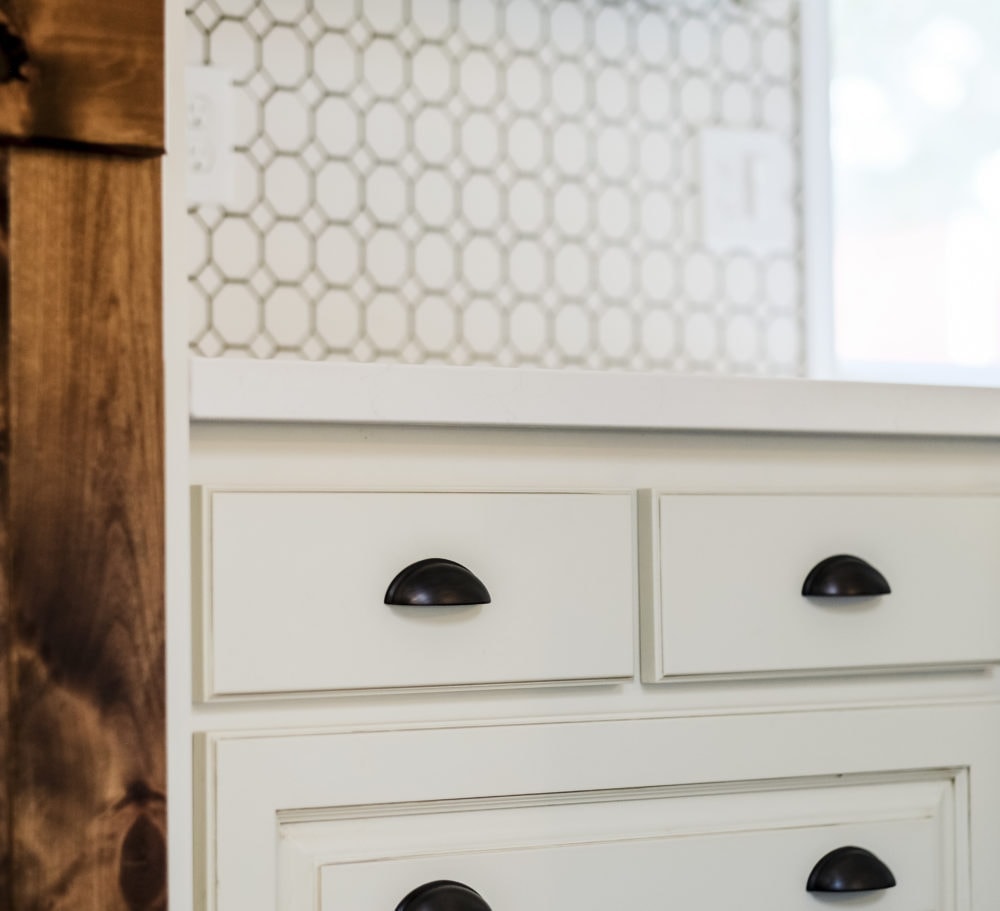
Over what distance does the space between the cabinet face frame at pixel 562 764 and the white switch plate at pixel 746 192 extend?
820 millimetres

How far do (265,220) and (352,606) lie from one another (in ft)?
2.41

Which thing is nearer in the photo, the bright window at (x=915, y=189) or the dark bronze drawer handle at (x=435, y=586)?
the dark bronze drawer handle at (x=435, y=586)

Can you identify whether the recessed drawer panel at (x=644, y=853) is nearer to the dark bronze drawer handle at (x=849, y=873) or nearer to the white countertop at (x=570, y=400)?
the dark bronze drawer handle at (x=849, y=873)

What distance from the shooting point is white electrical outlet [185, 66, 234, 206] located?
1266 mm

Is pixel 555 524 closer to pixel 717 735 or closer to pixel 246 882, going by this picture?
pixel 717 735

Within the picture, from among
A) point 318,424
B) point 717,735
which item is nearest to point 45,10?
point 318,424

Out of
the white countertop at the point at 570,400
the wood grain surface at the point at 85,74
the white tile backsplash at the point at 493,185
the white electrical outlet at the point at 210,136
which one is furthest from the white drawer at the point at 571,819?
the white electrical outlet at the point at 210,136

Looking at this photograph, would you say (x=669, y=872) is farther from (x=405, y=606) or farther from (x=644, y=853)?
(x=405, y=606)

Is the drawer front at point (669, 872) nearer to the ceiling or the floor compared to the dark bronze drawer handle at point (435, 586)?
nearer to the floor

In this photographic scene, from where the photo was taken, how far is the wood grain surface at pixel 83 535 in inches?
22.5

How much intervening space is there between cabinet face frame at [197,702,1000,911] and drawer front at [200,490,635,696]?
40mm

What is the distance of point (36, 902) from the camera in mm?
569

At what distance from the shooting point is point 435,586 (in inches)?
27.2

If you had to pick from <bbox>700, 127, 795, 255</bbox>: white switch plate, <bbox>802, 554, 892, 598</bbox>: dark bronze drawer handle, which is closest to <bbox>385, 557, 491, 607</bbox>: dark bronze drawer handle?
<bbox>802, 554, 892, 598</bbox>: dark bronze drawer handle
